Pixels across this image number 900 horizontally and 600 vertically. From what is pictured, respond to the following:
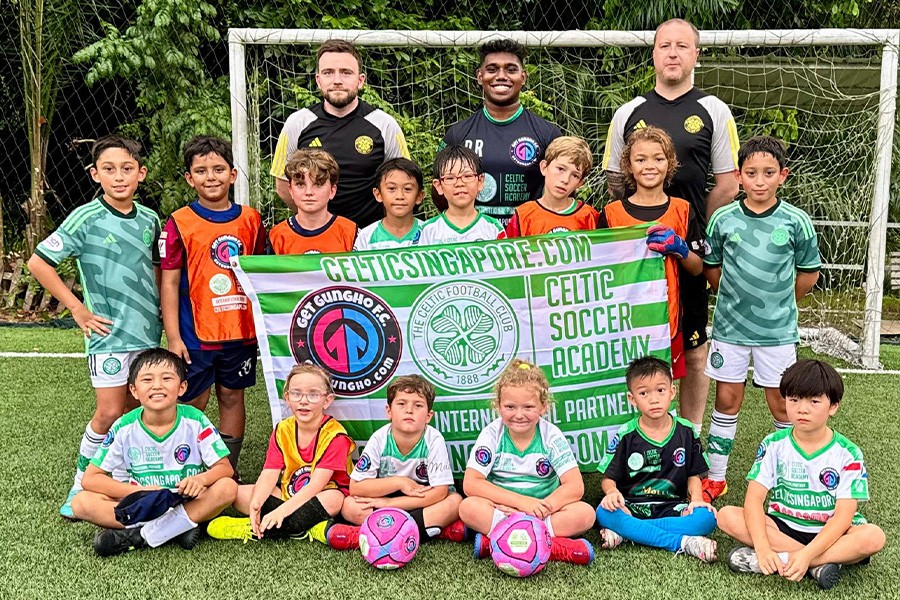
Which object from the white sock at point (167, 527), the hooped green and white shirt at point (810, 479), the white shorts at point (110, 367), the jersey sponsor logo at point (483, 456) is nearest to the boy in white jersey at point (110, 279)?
the white shorts at point (110, 367)

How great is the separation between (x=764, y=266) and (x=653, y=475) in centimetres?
105

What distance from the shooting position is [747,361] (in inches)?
146

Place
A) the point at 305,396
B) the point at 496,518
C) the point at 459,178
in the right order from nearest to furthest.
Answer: the point at 496,518, the point at 305,396, the point at 459,178

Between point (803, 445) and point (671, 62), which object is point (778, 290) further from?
point (671, 62)

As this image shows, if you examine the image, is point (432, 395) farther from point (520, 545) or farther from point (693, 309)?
point (693, 309)

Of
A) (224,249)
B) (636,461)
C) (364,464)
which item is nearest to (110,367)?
(224,249)

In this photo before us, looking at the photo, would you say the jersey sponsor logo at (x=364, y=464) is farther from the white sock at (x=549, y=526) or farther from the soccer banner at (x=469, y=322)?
the white sock at (x=549, y=526)

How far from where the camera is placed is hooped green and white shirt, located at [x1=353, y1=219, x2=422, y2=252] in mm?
3764

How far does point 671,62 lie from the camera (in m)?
3.91

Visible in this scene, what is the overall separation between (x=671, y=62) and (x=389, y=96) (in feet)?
14.5

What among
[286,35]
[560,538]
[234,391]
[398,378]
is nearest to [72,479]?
[234,391]

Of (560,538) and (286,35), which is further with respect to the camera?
(286,35)

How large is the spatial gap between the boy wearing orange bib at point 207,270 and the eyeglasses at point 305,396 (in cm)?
54

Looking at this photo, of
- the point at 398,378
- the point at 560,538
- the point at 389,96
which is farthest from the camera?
the point at 389,96
